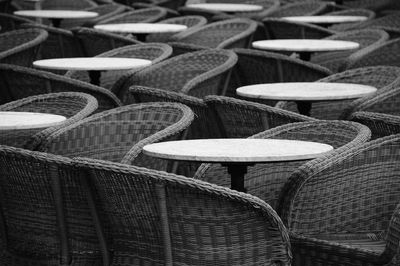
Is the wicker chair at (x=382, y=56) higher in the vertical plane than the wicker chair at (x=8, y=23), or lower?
higher

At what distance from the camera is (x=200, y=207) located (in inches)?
120

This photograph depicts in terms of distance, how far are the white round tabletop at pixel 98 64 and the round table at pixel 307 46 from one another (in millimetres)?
1118

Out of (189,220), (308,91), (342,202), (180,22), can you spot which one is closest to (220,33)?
(180,22)

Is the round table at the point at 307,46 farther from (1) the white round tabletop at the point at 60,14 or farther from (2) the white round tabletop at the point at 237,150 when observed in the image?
(2) the white round tabletop at the point at 237,150

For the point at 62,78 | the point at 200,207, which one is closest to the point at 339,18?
the point at 62,78

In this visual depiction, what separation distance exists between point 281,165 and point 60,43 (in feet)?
13.7

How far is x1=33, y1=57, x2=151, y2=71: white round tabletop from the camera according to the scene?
5.97m

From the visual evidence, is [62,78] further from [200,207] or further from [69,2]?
[69,2]

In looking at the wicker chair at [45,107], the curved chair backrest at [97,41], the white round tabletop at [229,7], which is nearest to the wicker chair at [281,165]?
the wicker chair at [45,107]

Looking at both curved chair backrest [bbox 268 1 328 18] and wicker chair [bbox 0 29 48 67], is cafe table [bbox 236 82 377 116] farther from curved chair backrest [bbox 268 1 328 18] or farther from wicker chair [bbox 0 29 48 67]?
curved chair backrest [bbox 268 1 328 18]

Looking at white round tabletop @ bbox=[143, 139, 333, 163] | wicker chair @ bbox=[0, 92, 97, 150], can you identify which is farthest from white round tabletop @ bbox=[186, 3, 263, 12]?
white round tabletop @ bbox=[143, 139, 333, 163]

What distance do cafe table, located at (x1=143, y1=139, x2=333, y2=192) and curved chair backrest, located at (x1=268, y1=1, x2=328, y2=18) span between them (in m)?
6.04

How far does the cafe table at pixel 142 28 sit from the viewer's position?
316 inches

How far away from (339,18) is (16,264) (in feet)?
19.0
